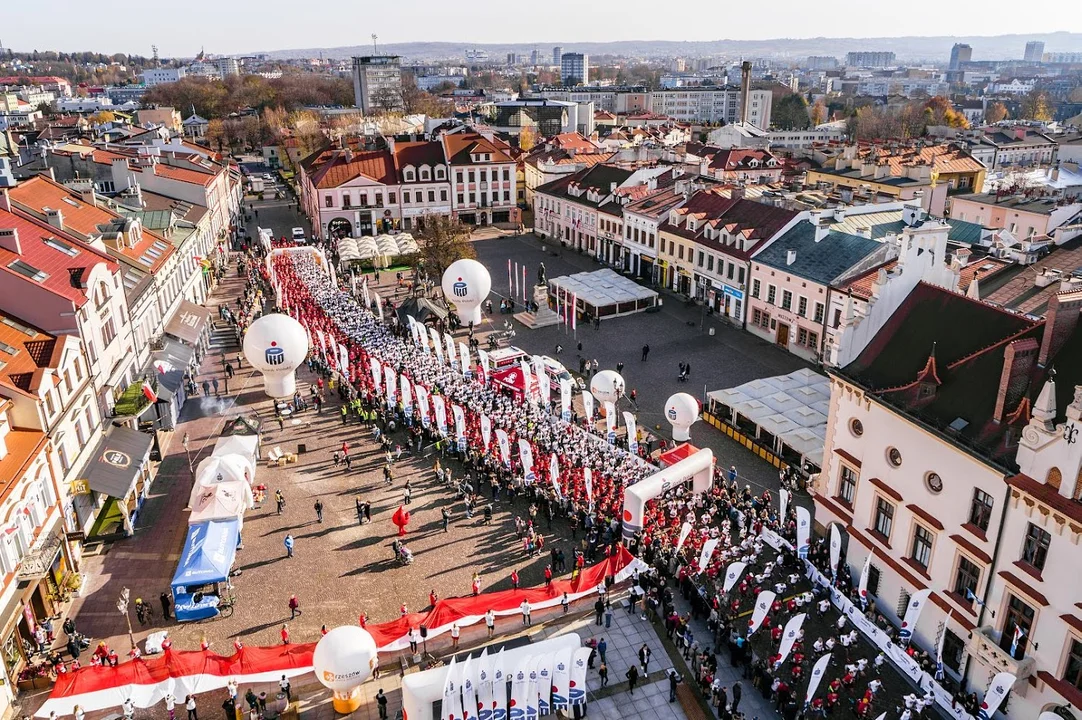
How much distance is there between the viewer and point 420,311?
53.0 meters

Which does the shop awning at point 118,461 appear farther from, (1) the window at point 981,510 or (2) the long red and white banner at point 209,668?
(1) the window at point 981,510

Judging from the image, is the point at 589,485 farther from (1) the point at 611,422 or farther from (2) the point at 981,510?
(2) the point at 981,510

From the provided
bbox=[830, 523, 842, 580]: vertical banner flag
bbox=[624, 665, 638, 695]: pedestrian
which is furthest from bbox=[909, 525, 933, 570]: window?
bbox=[624, 665, 638, 695]: pedestrian

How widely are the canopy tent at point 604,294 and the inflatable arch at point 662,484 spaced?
2460 centimetres

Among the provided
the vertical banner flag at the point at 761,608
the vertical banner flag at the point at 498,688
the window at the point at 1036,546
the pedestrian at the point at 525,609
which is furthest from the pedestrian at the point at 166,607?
the window at the point at 1036,546

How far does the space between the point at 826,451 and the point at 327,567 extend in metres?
19.6

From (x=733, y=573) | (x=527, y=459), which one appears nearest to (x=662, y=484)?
(x=733, y=573)

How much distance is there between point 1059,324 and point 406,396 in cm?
2780

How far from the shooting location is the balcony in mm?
20800

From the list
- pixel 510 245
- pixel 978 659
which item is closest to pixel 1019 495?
pixel 978 659

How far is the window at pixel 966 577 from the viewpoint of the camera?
74.5 ft

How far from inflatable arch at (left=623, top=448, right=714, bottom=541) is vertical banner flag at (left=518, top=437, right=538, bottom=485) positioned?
16.6ft

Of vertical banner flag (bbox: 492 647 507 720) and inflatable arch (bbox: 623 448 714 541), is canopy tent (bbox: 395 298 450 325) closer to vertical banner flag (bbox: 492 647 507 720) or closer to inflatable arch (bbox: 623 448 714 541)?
inflatable arch (bbox: 623 448 714 541)

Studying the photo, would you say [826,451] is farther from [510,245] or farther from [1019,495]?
[510,245]
